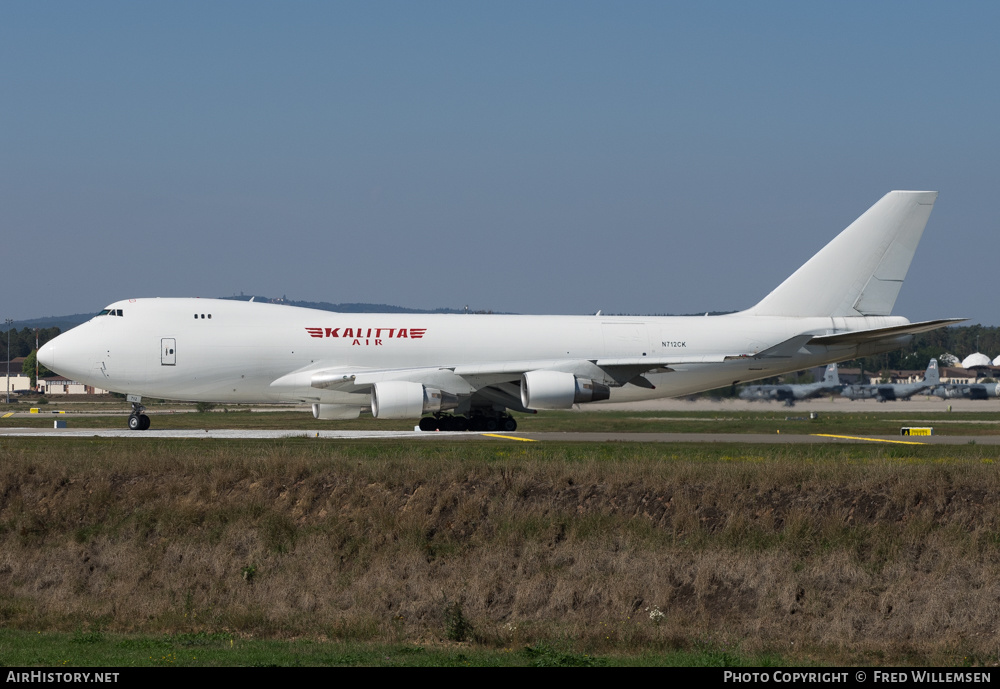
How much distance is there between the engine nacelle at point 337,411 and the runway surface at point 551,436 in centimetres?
217

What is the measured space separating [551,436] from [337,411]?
9.08 metres

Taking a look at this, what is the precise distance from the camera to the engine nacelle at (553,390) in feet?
124

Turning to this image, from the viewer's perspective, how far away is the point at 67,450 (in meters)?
27.6

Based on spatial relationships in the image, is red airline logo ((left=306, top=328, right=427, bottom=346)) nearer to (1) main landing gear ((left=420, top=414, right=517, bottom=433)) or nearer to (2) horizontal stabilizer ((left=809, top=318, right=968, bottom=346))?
(1) main landing gear ((left=420, top=414, right=517, bottom=433))

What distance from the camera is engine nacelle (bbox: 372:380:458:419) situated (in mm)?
36594

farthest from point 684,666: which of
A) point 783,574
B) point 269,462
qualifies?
point 269,462

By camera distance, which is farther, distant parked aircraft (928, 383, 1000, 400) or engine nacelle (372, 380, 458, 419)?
distant parked aircraft (928, 383, 1000, 400)

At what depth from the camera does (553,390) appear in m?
37.9

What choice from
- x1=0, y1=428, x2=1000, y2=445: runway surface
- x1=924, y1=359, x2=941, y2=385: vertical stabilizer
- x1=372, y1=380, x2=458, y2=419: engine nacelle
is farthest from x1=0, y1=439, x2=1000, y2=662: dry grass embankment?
x1=924, y1=359, x2=941, y2=385: vertical stabilizer

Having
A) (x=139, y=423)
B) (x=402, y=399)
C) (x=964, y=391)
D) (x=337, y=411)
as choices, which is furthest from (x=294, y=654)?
(x=964, y=391)

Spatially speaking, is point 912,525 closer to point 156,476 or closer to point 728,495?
point 728,495

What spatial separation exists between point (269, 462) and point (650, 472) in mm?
8518

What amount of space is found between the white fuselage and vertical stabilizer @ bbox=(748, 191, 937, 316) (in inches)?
68.4

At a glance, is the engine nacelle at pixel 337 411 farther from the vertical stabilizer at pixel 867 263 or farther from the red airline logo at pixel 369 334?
the vertical stabilizer at pixel 867 263
